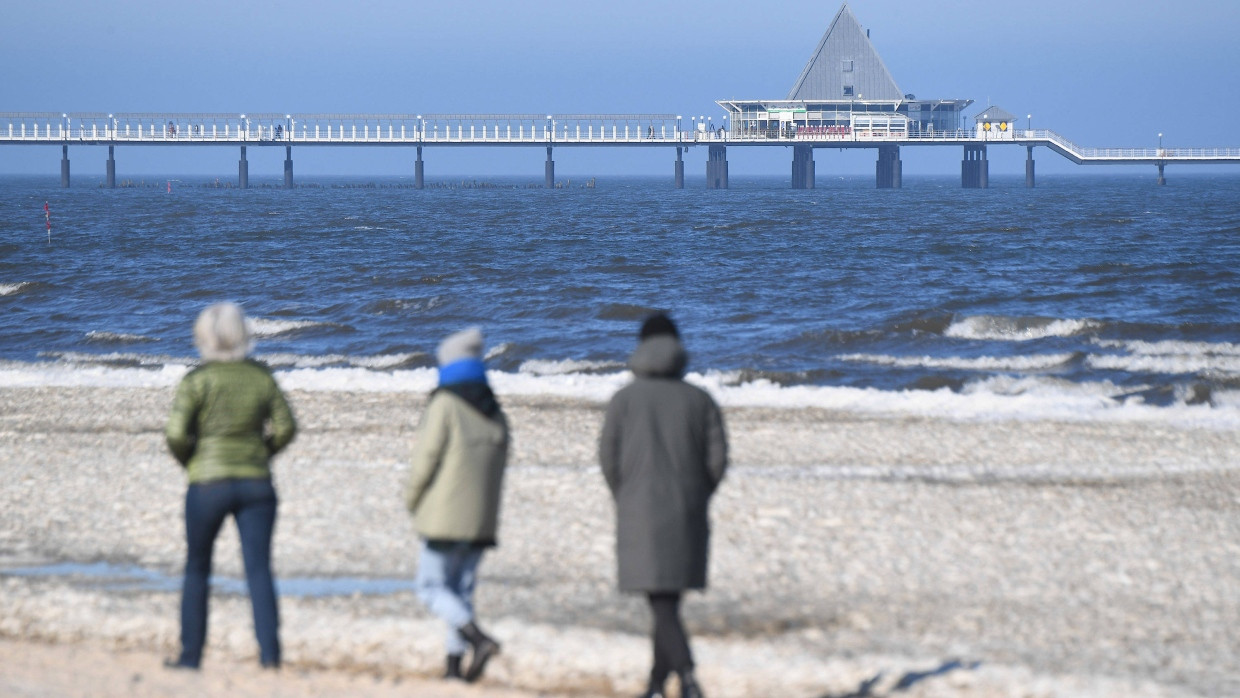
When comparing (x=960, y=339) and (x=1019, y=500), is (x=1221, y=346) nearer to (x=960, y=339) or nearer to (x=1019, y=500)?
(x=960, y=339)

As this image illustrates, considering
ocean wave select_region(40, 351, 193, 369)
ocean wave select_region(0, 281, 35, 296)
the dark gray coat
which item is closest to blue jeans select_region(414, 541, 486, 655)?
the dark gray coat

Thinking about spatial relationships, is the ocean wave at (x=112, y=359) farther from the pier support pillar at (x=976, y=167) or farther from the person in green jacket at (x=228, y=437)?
the pier support pillar at (x=976, y=167)

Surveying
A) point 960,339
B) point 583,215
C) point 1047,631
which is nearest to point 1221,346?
point 960,339

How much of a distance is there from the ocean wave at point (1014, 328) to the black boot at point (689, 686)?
1676 cm

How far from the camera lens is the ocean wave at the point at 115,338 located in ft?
70.3

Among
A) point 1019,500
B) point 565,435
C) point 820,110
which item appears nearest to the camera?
point 1019,500

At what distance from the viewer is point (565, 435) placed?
474 inches

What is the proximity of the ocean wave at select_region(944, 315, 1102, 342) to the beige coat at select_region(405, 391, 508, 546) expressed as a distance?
16.8 metres

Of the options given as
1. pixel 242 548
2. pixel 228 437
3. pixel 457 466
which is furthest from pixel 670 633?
pixel 228 437

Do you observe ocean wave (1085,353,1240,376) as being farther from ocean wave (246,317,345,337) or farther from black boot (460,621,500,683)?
black boot (460,621,500,683)

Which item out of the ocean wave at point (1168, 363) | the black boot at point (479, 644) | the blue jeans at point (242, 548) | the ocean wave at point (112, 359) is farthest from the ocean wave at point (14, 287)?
the black boot at point (479, 644)

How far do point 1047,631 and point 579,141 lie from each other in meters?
113

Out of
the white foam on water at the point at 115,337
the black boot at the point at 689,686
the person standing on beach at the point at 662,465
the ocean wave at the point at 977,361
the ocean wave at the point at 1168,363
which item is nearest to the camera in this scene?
the person standing on beach at the point at 662,465

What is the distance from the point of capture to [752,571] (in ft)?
24.1
